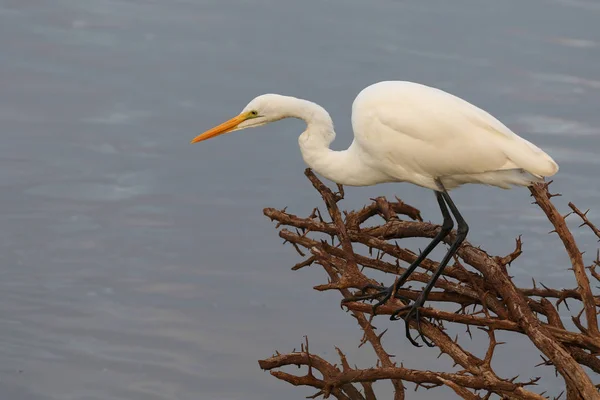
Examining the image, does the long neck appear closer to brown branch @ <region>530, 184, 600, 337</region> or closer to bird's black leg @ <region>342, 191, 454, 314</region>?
bird's black leg @ <region>342, 191, 454, 314</region>

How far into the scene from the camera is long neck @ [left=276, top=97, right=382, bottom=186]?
22.5 ft

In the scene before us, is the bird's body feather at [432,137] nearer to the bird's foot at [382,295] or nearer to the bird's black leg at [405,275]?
the bird's black leg at [405,275]

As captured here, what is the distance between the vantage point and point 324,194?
5797mm

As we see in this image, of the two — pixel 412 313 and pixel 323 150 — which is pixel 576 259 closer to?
pixel 412 313

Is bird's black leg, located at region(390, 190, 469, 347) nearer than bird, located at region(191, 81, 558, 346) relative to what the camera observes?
Yes

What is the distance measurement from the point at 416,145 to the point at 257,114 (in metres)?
1.27

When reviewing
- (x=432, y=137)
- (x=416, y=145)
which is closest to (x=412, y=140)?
(x=416, y=145)

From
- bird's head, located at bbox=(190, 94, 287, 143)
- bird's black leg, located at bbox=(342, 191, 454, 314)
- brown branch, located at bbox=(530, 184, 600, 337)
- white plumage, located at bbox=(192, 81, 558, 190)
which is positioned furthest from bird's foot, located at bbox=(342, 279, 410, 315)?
bird's head, located at bbox=(190, 94, 287, 143)

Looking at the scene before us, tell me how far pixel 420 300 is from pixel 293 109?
1.80m

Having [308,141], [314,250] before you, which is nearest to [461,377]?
[314,250]

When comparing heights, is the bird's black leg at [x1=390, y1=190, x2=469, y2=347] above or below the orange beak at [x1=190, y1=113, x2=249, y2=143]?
below

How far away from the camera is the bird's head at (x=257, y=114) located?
683cm

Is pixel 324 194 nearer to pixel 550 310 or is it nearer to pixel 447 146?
pixel 447 146

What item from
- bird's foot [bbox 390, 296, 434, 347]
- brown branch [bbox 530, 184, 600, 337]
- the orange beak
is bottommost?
bird's foot [bbox 390, 296, 434, 347]
